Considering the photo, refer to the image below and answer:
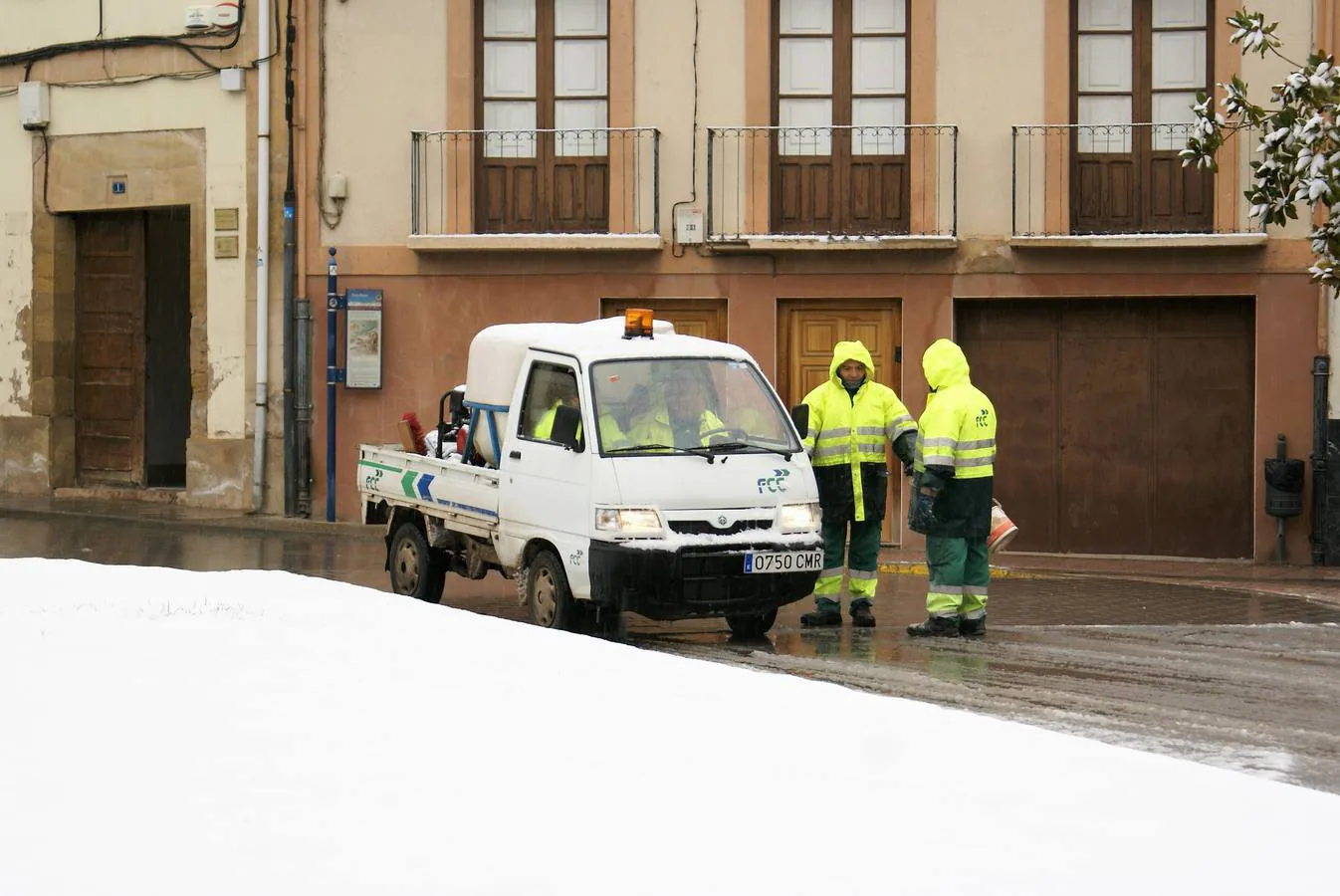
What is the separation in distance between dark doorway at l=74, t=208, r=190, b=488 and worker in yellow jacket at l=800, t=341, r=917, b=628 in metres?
12.2

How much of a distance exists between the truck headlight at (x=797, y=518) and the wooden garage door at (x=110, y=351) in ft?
43.1

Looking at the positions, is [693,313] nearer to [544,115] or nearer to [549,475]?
[544,115]

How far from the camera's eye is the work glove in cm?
1197

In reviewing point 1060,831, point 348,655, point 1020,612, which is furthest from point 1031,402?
point 1060,831

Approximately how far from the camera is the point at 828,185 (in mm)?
20172

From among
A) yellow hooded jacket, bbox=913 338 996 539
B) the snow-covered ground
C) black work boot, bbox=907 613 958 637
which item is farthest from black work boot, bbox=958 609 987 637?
the snow-covered ground

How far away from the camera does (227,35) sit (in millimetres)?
21516

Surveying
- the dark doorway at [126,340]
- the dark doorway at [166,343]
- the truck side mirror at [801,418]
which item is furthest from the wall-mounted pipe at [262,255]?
the truck side mirror at [801,418]

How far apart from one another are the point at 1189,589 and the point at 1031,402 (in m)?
4.06

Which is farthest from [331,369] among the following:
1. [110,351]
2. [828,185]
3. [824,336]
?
[828,185]

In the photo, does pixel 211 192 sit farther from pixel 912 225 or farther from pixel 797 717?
pixel 797 717

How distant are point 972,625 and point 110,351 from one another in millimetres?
13829

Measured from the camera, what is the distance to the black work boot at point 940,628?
12.2 metres

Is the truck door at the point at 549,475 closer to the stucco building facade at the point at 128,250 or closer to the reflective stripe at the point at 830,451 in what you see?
the reflective stripe at the point at 830,451
